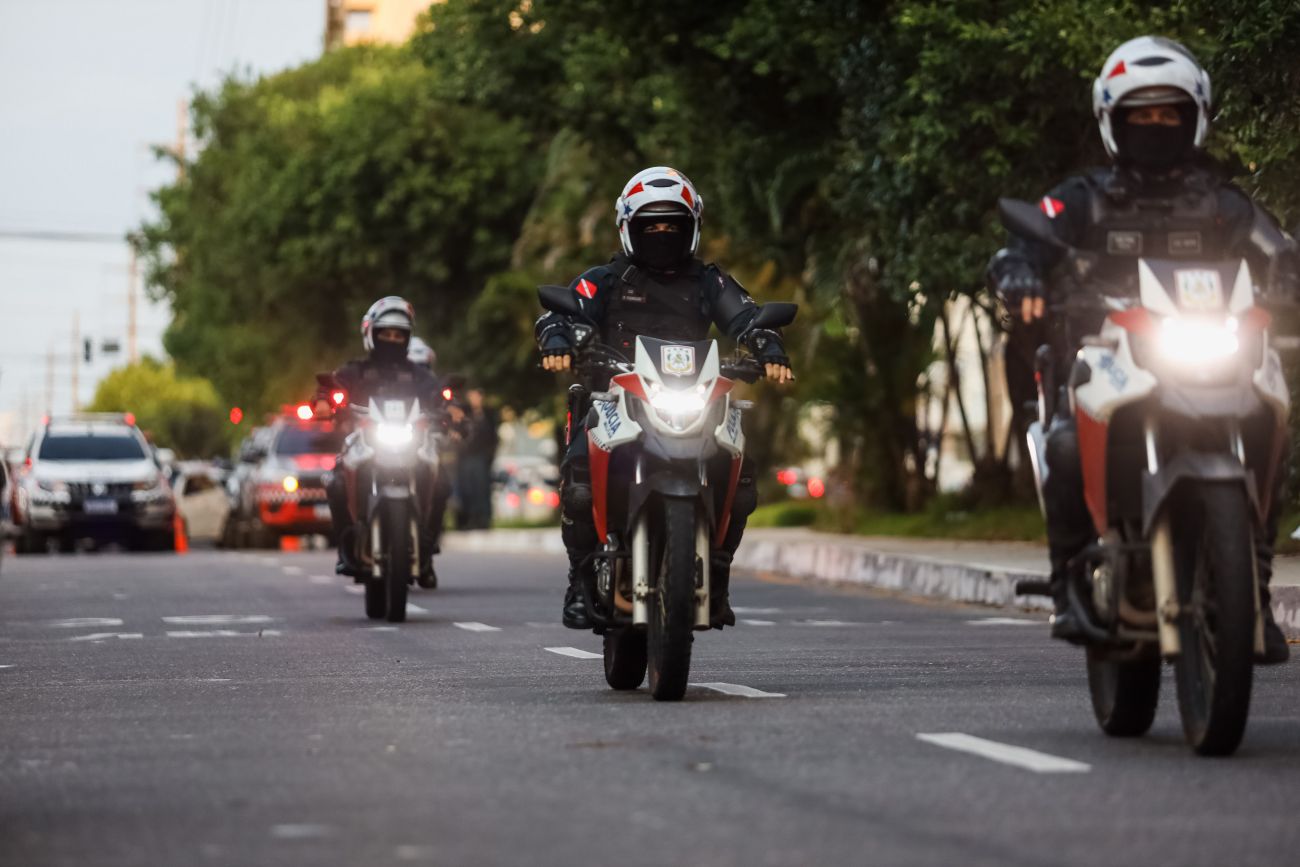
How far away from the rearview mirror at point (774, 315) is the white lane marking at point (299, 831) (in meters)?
4.41

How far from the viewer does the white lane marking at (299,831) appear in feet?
21.1

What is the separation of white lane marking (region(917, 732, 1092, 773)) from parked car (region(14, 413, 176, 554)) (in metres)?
30.1

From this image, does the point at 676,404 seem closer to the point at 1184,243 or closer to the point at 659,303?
the point at 659,303

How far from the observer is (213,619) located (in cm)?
1747

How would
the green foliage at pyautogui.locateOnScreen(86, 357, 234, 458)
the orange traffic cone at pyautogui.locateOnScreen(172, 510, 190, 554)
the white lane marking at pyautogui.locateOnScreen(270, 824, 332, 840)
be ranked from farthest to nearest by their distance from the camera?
the green foliage at pyautogui.locateOnScreen(86, 357, 234, 458)
the orange traffic cone at pyautogui.locateOnScreen(172, 510, 190, 554)
the white lane marking at pyautogui.locateOnScreen(270, 824, 332, 840)

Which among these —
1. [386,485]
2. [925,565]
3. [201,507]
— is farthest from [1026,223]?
[201,507]

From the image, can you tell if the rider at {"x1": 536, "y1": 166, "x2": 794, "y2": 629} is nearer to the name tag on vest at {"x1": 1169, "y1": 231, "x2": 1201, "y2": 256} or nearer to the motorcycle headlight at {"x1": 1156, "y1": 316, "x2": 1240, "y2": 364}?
the name tag on vest at {"x1": 1169, "y1": 231, "x2": 1201, "y2": 256}

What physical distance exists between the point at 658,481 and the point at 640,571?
0.34 m

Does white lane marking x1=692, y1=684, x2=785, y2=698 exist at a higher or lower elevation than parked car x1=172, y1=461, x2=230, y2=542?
lower

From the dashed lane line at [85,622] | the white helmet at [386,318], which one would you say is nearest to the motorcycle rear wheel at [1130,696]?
the white helmet at [386,318]

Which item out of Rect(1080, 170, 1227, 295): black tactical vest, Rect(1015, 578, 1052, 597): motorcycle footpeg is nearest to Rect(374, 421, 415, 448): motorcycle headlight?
Rect(1015, 578, 1052, 597): motorcycle footpeg

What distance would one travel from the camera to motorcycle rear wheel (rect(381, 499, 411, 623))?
54.4ft

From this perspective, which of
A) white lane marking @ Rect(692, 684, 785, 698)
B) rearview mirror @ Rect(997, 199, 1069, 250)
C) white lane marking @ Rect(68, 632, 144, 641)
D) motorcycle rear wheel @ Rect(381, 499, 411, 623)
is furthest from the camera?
motorcycle rear wheel @ Rect(381, 499, 411, 623)

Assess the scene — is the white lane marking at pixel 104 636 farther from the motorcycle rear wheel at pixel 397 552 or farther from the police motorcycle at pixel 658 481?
the police motorcycle at pixel 658 481
